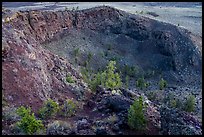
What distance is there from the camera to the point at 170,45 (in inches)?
1545

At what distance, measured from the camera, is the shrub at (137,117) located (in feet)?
53.1

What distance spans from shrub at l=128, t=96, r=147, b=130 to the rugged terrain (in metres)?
0.35

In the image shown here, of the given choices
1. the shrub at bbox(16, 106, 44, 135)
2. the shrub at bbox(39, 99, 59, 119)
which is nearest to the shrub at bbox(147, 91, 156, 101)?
the shrub at bbox(39, 99, 59, 119)

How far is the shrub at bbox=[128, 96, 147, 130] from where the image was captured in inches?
637

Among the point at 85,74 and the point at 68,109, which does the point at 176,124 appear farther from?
the point at 85,74

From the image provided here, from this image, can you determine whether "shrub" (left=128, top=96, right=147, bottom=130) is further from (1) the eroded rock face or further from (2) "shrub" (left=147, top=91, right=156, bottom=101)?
(2) "shrub" (left=147, top=91, right=156, bottom=101)

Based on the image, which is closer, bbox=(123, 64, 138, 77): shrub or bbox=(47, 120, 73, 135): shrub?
bbox=(47, 120, 73, 135): shrub

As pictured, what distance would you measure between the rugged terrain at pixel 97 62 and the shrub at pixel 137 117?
1.15 feet

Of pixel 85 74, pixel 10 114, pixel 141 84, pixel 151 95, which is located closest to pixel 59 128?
pixel 10 114

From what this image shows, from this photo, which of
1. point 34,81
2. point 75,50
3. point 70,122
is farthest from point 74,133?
point 75,50

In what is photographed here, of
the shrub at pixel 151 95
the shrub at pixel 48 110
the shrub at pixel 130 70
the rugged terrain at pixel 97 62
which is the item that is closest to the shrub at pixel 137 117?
the rugged terrain at pixel 97 62

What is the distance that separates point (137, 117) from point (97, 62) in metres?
19.3

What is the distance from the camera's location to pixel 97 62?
3541 cm

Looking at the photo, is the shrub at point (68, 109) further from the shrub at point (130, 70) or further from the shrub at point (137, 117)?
the shrub at point (130, 70)
